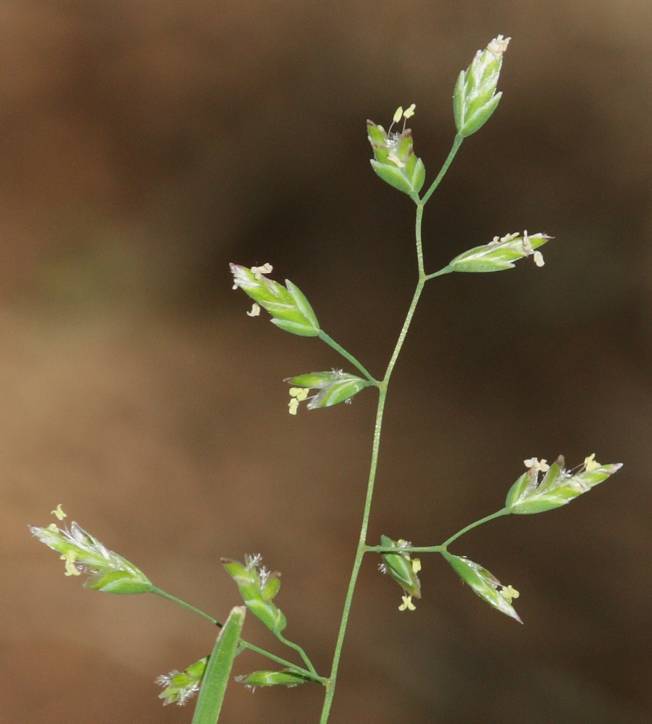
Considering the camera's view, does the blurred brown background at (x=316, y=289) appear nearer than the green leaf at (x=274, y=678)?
No

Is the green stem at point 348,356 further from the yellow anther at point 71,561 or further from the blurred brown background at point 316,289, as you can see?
the blurred brown background at point 316,289

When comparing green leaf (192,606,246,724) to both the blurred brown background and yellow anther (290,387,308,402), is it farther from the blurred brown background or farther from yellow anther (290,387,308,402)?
the blurred brown background

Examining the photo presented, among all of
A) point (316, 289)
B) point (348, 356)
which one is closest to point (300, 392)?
point (348, 356)

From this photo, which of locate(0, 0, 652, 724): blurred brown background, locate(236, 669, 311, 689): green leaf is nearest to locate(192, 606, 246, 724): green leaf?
locate(236, 669, 311, 689): green leaf

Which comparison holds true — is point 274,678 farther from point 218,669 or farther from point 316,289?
point 316,289

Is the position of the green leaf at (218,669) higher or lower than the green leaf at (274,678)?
higher

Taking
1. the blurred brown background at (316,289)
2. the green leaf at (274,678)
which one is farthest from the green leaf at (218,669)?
the blurred brown background at (316,289)
